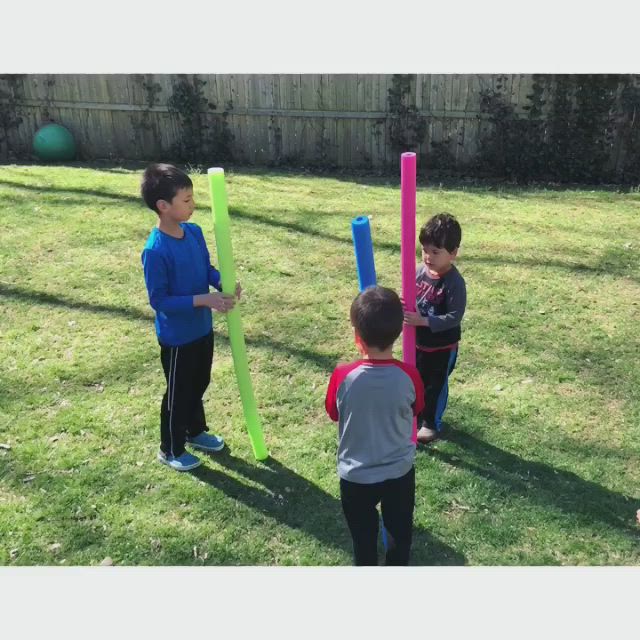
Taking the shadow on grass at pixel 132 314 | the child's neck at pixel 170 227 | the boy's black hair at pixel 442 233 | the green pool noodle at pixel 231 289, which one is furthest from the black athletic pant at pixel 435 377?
the child's neck at pixel 170 227

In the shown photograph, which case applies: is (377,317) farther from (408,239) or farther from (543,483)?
(543,483)

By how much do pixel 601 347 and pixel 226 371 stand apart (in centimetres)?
309

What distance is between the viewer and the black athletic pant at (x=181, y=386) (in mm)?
3787

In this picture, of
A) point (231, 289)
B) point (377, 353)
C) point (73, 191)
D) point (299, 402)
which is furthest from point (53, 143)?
point (377, 353)

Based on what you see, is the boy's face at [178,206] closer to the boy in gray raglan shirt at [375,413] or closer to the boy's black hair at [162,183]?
the boy's black hair at [162,183]

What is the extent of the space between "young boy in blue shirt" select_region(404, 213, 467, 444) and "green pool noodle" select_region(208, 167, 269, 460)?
39.9 inches

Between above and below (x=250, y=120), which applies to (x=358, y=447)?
below

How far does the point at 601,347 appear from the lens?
5.46 metres

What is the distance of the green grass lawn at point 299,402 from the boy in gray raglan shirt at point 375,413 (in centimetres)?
80

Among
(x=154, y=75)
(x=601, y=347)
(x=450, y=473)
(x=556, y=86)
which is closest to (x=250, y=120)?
(x=154, y=75)

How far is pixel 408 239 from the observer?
10.6 ft

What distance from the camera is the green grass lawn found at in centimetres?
359

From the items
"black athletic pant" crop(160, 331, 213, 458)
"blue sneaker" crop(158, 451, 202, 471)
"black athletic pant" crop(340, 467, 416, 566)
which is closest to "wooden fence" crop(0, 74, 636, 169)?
"black athletic pant" crop(160, 331, 213, 458)

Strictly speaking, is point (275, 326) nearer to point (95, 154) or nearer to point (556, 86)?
point (556, 86)
